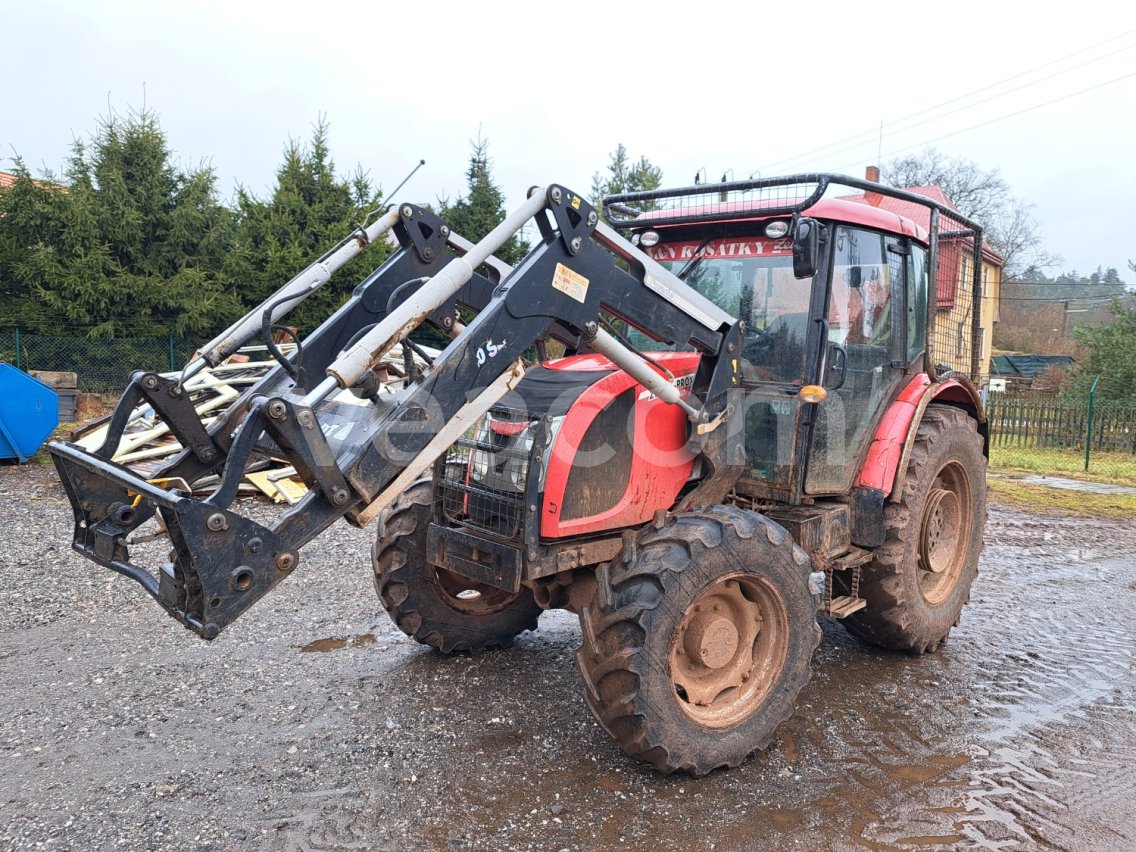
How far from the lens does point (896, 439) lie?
4594 millimetres

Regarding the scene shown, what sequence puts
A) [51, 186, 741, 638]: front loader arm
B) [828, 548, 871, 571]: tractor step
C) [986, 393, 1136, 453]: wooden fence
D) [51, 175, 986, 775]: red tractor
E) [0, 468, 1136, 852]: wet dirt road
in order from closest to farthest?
1. [51, 186, 741, 638]: front loader arm
2. [51, 175, 986, 775]: red tractor
3. [0, 468, 1136, 852]: wet dirt road
4. [828, 548, 871, 571]: tractor step
5. [986, 393, 1136, 453]: wooden fence

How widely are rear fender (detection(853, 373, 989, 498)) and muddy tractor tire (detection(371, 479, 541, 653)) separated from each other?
6.73 ft

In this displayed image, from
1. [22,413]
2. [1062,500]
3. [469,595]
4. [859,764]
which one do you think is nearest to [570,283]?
[469,595]

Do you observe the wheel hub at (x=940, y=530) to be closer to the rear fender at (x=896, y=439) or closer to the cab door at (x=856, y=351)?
the rear fender at (x=896, y=439)

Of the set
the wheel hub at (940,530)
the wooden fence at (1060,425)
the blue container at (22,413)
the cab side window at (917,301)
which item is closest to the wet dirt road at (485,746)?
the wheel hub at (940,530)

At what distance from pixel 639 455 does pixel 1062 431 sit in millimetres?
16584

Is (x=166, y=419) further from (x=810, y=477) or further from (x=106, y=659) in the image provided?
(x=810, y=477)

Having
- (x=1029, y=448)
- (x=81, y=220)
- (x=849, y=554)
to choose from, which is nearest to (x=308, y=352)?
(x=849, y=554)

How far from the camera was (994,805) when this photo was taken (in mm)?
3344

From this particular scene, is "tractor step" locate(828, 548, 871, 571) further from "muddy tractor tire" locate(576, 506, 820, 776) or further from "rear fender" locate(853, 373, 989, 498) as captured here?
"muddy tractor tire" locate(576, 506, 820, 776)

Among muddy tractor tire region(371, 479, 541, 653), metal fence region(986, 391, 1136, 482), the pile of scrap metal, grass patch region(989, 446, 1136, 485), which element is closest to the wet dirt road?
muddy tractor tire region(371, 479, 541, 653)

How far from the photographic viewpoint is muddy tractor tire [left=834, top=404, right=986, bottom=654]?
15.1 feet

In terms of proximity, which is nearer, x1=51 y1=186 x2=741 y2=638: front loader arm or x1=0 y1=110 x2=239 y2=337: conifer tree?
x1=51 y1=186 x2=741 y2=638: front loader arm

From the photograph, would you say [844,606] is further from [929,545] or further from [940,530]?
[940,530]
